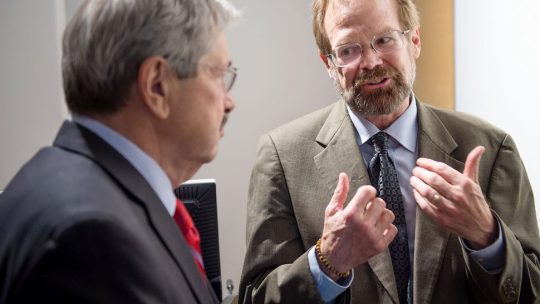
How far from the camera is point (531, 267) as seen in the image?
1278mm

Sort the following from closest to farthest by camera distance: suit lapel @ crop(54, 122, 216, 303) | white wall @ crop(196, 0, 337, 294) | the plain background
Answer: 1. suit lapel @ crop(54, 122, 216, 303)
2. the plain background
3. white wall @ crop(196, 0, 337, 294)

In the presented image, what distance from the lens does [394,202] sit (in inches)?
52.8

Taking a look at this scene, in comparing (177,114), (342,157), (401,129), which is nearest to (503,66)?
(401,129)

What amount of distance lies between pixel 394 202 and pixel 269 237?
0.32m

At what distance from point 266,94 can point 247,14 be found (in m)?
0.48

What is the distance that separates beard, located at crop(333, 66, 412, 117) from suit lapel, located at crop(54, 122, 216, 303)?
0.73 meters

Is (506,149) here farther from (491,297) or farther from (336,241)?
(336,241)

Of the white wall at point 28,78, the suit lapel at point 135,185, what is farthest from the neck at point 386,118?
the white wall at point 28,78

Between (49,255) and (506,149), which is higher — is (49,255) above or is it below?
above

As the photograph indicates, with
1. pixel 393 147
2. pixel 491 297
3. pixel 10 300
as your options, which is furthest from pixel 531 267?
pixel 10 300

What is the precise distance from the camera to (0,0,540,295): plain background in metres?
1.97

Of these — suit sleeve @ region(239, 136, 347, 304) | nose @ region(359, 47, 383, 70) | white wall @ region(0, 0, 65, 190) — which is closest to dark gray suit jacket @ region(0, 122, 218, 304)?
suit sleeve @ region(239, 136, 347, 304)

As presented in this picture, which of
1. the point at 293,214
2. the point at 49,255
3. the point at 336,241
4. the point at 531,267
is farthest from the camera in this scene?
the point at 293,214

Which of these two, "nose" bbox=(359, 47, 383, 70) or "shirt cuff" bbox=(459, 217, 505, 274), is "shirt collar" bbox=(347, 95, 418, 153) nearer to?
"nose" bbox=(359, 47, 383, 70)
